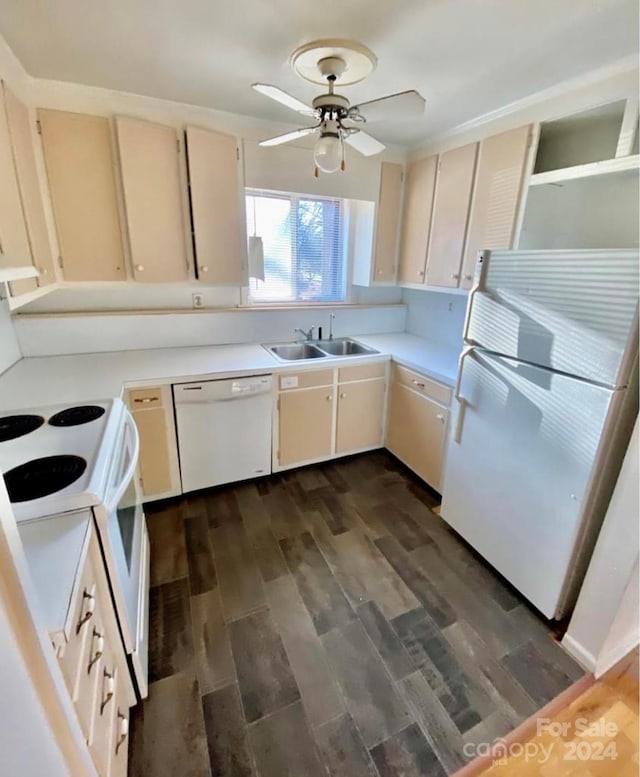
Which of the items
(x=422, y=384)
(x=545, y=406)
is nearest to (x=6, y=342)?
(x=422, y=384)

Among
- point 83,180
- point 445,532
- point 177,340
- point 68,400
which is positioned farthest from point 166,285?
point 445,532

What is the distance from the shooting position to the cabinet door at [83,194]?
6.52ft

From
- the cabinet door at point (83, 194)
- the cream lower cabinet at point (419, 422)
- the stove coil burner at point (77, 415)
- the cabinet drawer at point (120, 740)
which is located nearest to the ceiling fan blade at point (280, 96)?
the cabinet door at point (83, 194)

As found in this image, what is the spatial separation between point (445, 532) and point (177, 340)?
2201mm

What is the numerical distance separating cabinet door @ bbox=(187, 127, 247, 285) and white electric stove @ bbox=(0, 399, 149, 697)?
123 cm

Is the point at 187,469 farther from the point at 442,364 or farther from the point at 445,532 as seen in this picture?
the point at 442,364

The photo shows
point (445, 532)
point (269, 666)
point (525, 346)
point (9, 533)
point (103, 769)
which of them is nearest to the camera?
point (9, 533)

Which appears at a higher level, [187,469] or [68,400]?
[68,400]

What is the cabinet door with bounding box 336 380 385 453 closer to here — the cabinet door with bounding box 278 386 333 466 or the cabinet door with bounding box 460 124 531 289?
the cabinet door with bounding box 278 386 333 466

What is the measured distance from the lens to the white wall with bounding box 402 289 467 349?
292 cm

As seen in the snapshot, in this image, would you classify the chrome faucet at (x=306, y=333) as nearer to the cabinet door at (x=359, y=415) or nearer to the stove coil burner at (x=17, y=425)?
the cabinet door at (x=359, y=415)

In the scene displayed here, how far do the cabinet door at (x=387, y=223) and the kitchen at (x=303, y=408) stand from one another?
0.03 m

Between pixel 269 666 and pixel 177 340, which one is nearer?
pixel 269 666

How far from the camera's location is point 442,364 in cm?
255
